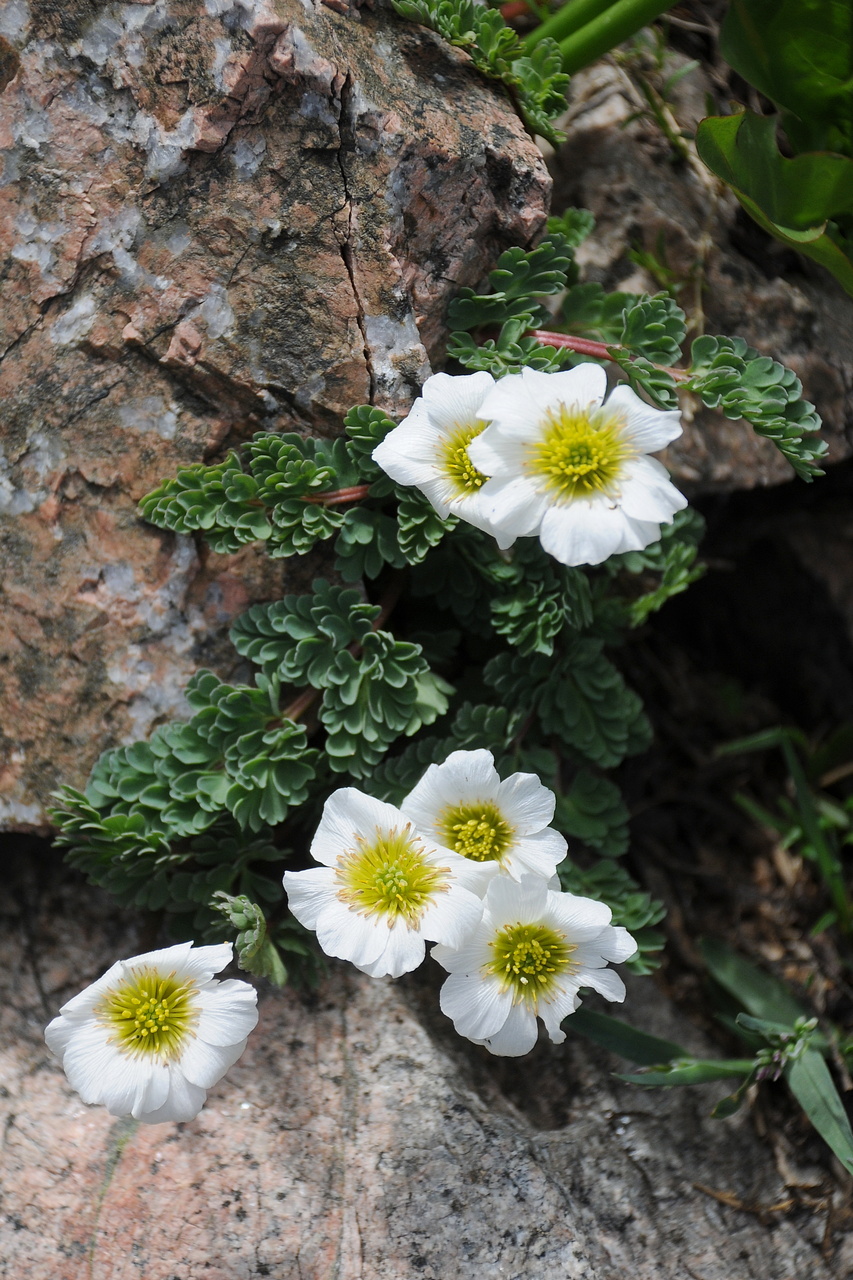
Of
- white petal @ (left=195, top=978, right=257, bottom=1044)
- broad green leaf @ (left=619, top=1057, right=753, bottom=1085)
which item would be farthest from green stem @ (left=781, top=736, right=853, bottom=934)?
white petal @ (left=195, top=978, right=257, bottom=1044)

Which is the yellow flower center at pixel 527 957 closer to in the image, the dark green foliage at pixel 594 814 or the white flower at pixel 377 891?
the white flower at pixel 377 891

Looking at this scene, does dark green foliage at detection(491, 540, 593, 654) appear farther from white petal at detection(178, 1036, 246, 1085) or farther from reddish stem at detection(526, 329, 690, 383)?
white petal at detection(178, 1036, 246, 1085)

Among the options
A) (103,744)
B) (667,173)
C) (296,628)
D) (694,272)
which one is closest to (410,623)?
(296,628)

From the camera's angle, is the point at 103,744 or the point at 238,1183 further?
the point at 103,744

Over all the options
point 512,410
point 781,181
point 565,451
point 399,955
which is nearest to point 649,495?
point 565,451

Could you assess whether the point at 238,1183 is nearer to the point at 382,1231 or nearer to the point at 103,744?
the point at 382,1231

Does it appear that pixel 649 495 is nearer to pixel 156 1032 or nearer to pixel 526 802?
pixel 526 802
